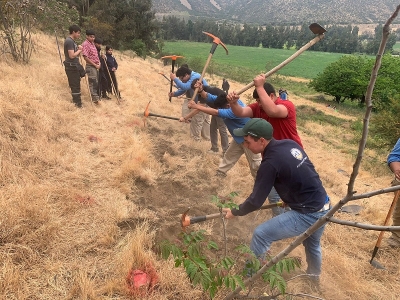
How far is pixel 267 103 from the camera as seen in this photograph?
3.17 metres

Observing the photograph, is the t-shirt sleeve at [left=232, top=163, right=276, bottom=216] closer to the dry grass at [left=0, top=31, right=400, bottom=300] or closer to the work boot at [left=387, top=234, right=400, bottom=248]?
the dry grass at [left=0, top=31, right=400, bottom=300]

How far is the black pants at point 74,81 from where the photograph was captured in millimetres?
5980

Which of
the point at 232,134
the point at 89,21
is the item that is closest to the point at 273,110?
the point at 232,134

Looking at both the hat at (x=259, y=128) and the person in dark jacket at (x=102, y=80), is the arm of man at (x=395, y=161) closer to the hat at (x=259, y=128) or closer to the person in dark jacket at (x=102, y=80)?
the hat at (x=259, y=128)

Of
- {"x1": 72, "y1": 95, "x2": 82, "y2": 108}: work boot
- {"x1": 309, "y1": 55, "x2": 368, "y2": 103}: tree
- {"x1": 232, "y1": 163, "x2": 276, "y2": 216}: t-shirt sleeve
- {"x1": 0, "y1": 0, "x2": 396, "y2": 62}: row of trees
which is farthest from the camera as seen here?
{"x1": 309, "y1": 55, "x2": 368, "y2": 103}: tree

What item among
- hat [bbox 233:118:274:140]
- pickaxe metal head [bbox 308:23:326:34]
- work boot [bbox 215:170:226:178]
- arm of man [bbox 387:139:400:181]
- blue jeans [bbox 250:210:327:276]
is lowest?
work boot [bbox 215:170:226:178]

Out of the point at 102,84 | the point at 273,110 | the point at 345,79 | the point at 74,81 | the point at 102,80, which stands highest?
the point at 273,110

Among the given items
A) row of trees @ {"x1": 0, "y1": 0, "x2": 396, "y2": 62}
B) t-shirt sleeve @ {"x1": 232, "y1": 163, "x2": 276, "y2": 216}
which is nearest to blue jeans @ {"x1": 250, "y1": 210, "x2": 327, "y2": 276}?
t-shirt sleeve @ {"x1": 232, "y1": 163, "x2": 276, "y2": 216}

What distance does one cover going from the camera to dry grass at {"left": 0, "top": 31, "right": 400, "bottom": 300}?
2459 millimetres

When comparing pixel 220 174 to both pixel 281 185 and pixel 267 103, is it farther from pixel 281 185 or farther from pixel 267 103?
pixel 281 185

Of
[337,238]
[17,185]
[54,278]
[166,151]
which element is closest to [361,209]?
[337,238]

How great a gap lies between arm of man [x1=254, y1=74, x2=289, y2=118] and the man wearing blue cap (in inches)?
30.1

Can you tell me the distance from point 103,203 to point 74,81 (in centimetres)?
359

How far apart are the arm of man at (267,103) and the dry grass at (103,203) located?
1.48 metres
